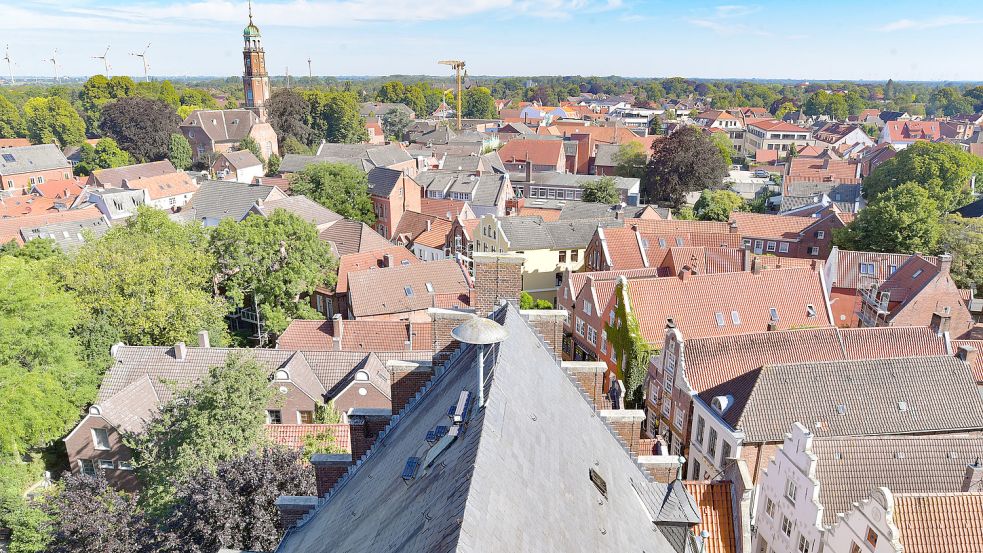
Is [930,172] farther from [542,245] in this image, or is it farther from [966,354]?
[966,354]

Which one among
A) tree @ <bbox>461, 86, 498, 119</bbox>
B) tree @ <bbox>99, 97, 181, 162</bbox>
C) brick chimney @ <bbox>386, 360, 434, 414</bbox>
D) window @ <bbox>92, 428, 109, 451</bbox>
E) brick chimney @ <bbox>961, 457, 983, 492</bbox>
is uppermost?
tree @ <bbox>461, 86, 498, 119</bbox>

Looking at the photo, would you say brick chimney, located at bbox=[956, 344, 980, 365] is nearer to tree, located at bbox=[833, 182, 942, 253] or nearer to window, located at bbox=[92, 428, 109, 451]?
tree, located at bbox=[833, 182, 942, 253]

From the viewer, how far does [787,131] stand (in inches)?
5221

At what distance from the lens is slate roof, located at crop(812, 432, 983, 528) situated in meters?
19.1

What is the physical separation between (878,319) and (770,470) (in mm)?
21636

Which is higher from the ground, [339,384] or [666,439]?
[339,384]

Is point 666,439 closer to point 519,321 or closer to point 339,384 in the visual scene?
point 339,384

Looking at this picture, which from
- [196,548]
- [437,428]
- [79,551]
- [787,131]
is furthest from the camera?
[787,131]

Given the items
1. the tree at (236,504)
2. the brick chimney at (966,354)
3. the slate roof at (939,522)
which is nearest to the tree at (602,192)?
the brick chimney at (966,354)

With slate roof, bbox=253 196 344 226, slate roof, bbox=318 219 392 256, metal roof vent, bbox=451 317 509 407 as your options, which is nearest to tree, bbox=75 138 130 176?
slate roof, bbox=253 196 344 226

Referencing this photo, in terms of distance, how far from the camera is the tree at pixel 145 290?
34219mm

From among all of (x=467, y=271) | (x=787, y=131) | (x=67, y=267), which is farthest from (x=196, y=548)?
(x=787, y=131)

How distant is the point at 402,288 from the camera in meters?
41.7

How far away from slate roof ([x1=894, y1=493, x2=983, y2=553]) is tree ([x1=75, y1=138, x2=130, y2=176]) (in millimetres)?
105506
